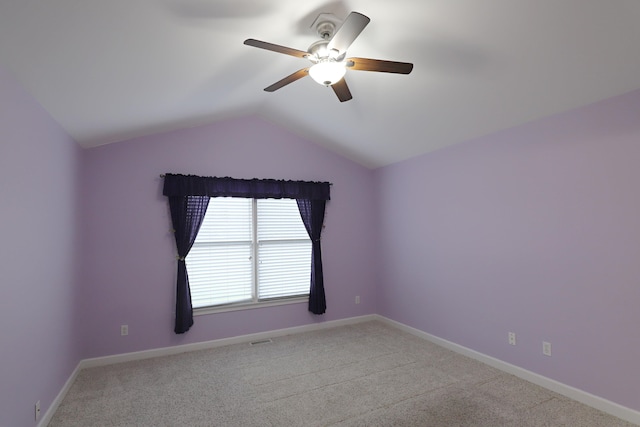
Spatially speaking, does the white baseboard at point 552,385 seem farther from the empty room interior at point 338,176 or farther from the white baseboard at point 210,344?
the white baseboard at point 210,344

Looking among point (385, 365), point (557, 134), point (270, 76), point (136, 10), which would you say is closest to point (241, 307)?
point (385, 365)

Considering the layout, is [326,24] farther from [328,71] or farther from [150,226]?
[150,226]

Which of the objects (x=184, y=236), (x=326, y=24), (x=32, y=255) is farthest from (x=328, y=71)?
(x=184, y=236)

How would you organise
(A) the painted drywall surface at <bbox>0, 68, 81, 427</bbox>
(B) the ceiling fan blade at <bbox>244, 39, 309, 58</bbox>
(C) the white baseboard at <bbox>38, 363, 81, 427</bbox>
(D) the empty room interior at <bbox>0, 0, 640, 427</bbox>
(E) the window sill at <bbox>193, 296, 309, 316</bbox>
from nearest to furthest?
1. (B) the ceiling fan blade at <bbox>244, 39, 309, 58</bbox>
2. (A) the painted drywall surface at <bbox>0, 68, 81, 427</bbox>
3. (D) the empty room interior at <bbox>0, 0, 640, 427</bbox>
4. (C) the white baseboard at <bbox>38, 363, 81, 427</bbox>
5. (E) the window sill at <bbox>193, 296, 309, 316</bbox>

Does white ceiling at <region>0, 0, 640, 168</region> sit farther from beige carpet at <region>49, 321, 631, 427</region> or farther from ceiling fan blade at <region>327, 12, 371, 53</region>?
beige carpet at <region>49, 321, 631, 427</region>

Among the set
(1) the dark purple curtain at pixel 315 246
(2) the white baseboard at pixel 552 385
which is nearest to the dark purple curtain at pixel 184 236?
(1) the dark purple curtain at pixel 315 246

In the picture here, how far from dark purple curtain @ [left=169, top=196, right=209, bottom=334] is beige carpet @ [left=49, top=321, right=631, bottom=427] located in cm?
45

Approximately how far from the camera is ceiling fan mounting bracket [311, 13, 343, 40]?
2178mm

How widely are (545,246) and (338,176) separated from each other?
277 centimetres

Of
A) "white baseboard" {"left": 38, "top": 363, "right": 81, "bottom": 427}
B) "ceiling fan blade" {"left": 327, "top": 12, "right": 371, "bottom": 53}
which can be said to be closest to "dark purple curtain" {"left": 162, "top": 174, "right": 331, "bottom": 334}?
"white baseboard" {"left": 38, "top": 363, "right": 81, "bottom": 427}

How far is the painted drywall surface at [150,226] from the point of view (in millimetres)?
3578

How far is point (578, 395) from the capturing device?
8.75ft

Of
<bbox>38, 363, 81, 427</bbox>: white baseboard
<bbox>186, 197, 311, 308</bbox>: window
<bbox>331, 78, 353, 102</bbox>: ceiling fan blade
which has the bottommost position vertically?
<bbox>38, 363, 81, 427</bbox>: white baseboard

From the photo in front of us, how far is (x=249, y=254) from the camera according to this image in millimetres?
4324
